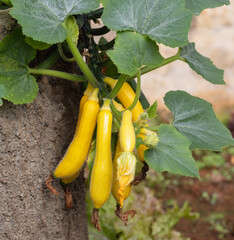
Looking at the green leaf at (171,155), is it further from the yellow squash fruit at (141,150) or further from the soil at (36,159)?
the soil at (36,159)

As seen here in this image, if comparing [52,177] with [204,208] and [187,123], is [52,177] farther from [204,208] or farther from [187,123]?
[204,208]

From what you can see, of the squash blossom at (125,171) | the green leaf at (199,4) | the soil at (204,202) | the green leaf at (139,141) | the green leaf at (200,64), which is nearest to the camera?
the squash blossom at (125,171)

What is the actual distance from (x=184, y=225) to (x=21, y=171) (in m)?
2.06

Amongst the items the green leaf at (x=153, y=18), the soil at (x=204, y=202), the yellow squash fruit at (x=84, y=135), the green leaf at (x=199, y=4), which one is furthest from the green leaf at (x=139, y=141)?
the soil at (x=204, y=202)

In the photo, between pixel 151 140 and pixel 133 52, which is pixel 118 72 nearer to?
pixel 133 52

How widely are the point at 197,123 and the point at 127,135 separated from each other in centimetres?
30

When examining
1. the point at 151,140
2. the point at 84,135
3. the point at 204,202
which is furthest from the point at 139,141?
the point at 204,202

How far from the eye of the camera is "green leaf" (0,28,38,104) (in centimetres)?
103

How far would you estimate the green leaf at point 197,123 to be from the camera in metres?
1.15

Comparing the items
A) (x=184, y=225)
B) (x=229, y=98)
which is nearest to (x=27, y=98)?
(x=184, y=225)

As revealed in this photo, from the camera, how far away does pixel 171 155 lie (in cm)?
101

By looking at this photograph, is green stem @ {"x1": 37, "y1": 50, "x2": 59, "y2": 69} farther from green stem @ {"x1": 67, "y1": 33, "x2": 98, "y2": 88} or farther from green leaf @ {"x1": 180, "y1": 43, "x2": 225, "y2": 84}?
green leaf @ {"x1": 180, "y1": 43, "x2": 225, "y2": 84}

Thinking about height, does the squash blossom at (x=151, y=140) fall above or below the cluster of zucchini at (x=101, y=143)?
above

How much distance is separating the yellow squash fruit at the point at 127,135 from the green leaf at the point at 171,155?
69 mm
